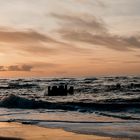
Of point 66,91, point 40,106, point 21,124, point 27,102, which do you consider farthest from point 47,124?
point 66,91

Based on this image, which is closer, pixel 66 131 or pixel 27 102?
pixel 66 131

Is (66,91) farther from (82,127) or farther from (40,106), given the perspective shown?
(82,127)

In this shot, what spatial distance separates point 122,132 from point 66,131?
215cm

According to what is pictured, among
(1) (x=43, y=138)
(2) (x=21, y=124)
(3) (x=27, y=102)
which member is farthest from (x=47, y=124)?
(3) (x=27, y=102)

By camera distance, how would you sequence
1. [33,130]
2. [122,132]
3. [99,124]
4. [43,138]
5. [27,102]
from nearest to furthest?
[43,138] < [122,132] < [33,130] < [99,124] < [27,102]

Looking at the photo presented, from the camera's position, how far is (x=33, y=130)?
14.3 metres

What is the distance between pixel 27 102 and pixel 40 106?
8.16 feet

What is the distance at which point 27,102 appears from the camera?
103 feet

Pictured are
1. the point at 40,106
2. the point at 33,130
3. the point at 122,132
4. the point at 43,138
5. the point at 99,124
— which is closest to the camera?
the point at 43,138

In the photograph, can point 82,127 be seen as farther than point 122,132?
Yes

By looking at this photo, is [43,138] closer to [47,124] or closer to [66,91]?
[47,124]

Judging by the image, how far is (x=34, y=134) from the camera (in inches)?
520

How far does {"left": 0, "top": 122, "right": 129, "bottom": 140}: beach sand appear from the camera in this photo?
12281 millimetres

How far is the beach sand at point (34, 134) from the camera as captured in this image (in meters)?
12.3
